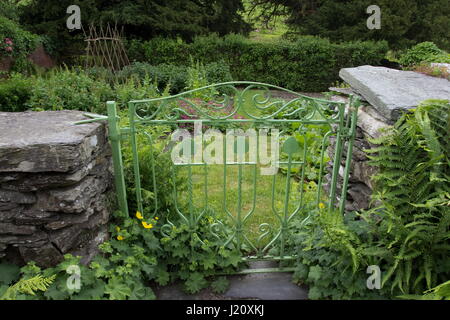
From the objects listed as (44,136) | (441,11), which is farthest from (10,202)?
(441,11)

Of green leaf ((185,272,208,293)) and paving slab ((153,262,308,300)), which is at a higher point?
green leaf ((185,272,208,293))

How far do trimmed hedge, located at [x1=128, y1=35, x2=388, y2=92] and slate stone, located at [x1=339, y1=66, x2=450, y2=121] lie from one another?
29.8 feet

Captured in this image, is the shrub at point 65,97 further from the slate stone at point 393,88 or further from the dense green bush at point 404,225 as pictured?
the dense green bush at point 404,225

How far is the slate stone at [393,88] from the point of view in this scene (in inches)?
101

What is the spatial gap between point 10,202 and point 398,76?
342 centimetres

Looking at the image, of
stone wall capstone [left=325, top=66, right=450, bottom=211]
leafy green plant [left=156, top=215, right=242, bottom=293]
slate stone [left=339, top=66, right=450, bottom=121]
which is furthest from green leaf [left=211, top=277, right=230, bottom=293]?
slate stone [left=339, top=66, right=450, bottom=121]

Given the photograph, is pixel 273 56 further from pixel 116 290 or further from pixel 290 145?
pixel 116 290

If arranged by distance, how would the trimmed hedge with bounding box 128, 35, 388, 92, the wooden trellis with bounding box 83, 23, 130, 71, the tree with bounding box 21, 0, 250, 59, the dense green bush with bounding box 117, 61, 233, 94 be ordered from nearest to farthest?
the dense green bush with bounding box 117, 61, 233, 94, the wooden trellis with bounding box 83, 23, 130, 71, the trimmed hedge with bounding box 128, 35, 388, 92, the tree with bounding box 21, 0, 250, 59

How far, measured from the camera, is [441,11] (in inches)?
584

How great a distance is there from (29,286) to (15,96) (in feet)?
14.2

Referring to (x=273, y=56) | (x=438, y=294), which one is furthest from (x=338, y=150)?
(x=273, y=56)

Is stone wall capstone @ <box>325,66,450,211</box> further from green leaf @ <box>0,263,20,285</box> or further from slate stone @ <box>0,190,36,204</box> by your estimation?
green leaf @ <box>0,263,20,285</box>

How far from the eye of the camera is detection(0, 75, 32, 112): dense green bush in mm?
5539

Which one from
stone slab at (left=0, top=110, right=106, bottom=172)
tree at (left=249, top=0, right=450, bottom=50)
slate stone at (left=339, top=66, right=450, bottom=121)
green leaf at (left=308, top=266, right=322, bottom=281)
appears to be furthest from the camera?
tree at (left=249, top=0, right=450, bottom=50)
